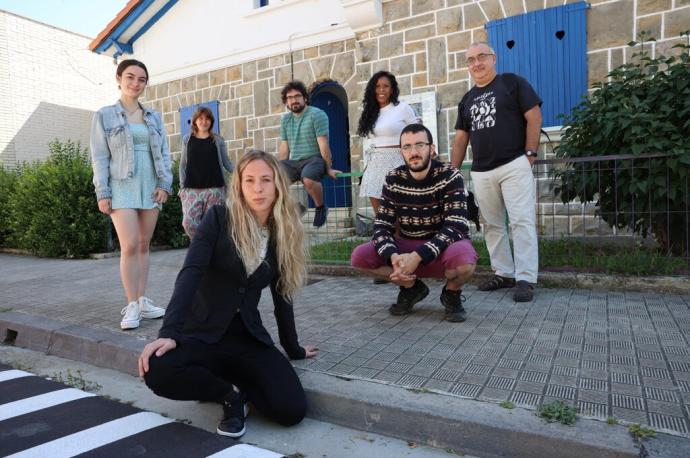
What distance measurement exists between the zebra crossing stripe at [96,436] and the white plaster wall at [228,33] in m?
7.71

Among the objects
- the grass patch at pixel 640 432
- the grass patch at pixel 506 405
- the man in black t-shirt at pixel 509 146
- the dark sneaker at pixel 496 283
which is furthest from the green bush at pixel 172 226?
the grass patch at pixel 640 432

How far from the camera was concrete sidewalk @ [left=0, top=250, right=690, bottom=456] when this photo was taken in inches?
97.3

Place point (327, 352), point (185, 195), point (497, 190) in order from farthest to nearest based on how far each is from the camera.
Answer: point (185, 195) → point (497, 190) → point (327, 352)

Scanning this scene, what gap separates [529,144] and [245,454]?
11.1 ft

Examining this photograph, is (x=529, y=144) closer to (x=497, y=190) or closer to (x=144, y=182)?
(x=497, y=190)

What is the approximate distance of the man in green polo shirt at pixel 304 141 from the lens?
530cm

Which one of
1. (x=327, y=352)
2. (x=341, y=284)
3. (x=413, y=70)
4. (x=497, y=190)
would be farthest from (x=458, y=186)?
(x=413, y=70)

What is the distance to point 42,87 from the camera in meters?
17.7

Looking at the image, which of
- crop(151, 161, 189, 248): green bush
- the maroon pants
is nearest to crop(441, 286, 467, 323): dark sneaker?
the maroon pants

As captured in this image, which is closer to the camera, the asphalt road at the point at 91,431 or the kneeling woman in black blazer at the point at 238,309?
the asphalt road at the point at 91,431

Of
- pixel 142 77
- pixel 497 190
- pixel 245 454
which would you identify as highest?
pixel 142 77

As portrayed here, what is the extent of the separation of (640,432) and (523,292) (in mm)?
2318

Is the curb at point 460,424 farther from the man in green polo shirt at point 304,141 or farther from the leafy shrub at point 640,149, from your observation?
the leafy shrub at point 640,149

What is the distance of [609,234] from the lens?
5.32m
